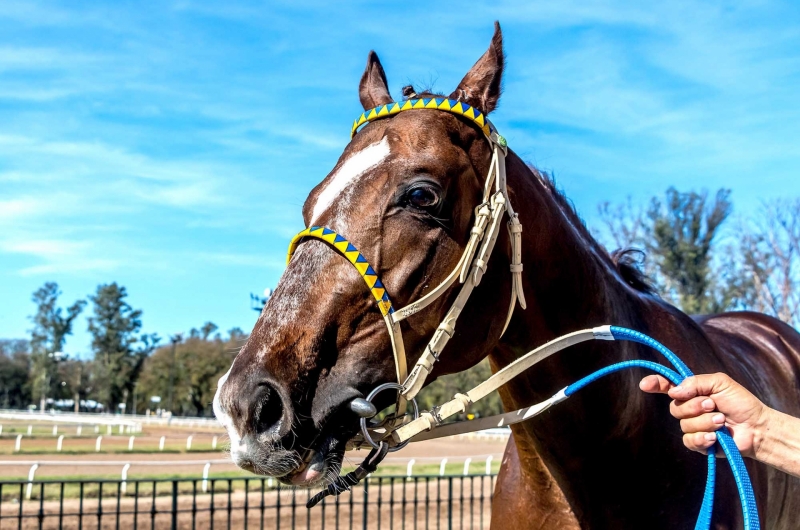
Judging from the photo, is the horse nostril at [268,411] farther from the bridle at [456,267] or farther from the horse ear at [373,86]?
the horse ear at [373,86]

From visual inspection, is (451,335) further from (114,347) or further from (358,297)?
(114,347)

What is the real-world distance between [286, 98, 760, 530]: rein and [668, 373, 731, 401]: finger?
0.12 meters

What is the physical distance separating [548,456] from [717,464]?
61 cm

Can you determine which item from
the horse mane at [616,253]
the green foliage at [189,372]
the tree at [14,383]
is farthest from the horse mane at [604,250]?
the tree at [14,383]

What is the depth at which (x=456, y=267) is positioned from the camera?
235cm

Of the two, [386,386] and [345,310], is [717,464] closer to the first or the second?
[386,386]

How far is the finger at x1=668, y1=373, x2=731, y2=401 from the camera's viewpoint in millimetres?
2062

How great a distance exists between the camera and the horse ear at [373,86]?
2973mm

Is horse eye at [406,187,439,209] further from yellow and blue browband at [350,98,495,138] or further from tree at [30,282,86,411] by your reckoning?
tree at [30,282,86,411]

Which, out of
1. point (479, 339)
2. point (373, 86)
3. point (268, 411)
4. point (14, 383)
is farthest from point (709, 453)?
point (14, 383)

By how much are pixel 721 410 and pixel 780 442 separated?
0.17m

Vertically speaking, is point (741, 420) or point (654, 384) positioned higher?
point (654, 384)

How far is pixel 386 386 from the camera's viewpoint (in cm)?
218

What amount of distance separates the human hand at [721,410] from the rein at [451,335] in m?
0.03
